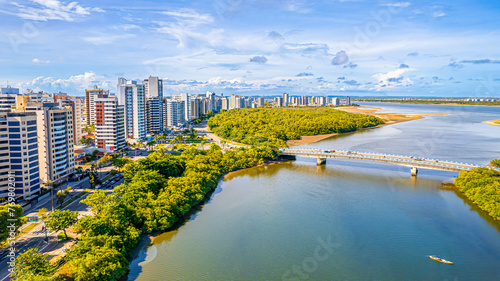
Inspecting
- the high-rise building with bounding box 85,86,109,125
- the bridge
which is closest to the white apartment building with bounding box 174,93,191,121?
the high-rise building with bounding box 85,86,109,125

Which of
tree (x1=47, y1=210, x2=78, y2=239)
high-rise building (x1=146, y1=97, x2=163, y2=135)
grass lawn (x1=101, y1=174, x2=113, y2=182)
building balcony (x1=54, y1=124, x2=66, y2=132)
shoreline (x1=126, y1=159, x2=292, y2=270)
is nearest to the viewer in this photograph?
tree (x1=47, y1=210, x2=78, y2=239)

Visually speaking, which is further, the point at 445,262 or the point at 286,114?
the point at 286,114

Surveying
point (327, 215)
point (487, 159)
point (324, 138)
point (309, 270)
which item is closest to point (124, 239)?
point (309, 270)

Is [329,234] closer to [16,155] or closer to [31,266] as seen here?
[31,266]

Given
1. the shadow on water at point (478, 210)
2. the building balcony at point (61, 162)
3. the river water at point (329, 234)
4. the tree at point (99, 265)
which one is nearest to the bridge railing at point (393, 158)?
the river water at point (329, 234)

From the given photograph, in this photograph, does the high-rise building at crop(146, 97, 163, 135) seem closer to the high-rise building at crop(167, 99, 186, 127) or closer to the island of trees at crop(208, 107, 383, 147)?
the island of trees at crop(208, 107, 383, 147)

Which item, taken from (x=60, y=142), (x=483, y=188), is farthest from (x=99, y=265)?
(x=483, y=188)

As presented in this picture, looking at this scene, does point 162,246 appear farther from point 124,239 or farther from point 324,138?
point 324,138
